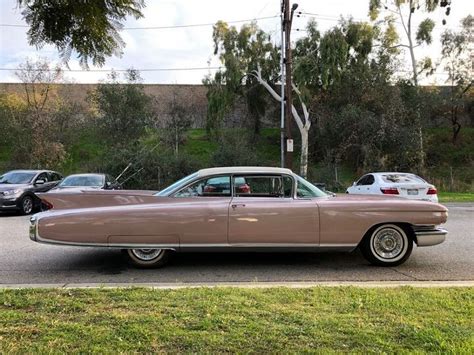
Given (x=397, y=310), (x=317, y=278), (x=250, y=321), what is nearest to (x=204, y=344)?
(x=250, y=321)

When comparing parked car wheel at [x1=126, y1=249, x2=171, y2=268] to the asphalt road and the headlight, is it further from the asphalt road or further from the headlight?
the headlight

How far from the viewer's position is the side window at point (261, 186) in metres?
7.30

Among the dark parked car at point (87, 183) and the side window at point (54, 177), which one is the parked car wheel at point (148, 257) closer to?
the dark parked car at point (87, 183)

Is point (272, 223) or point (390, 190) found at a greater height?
point (272, 223)

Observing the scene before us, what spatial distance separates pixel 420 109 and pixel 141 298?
95.0ft

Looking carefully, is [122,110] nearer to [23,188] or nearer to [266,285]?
[23,188]

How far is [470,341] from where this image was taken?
3.74m

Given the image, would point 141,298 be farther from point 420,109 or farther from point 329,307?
point 420,109

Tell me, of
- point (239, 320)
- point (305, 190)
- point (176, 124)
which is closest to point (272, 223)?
point (305, 190)

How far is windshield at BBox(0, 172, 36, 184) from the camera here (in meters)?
17.1

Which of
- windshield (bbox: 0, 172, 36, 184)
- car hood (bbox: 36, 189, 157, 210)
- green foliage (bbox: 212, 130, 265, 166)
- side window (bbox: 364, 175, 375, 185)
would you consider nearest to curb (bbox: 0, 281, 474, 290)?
car hood (bbox: 36, 189, 157, 210)

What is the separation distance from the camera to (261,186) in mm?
7281

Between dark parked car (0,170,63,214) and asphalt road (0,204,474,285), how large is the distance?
272 inches

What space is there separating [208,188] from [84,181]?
31.9ft
